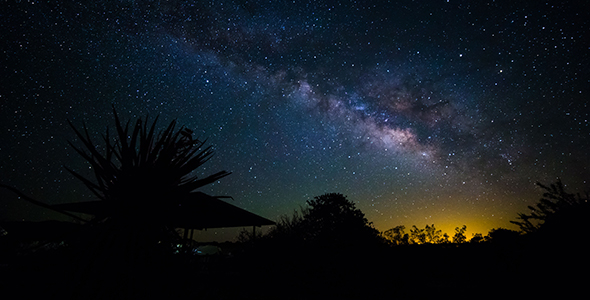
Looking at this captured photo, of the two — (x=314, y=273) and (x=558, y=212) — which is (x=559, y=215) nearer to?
(x=558, y=212)

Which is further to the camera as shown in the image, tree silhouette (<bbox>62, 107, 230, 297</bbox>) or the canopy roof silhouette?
the canopy roof silhouette

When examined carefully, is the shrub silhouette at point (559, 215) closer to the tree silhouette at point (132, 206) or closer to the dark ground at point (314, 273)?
the dark ground at point (314, 273)

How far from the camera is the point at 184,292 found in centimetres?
268

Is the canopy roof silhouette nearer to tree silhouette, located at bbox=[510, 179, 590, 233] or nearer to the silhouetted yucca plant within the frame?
the silhouetted yucca plant

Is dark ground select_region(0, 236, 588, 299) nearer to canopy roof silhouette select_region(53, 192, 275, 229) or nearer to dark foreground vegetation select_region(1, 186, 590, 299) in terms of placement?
dark foreground vegetation select_region(1, 186, 590, 299)

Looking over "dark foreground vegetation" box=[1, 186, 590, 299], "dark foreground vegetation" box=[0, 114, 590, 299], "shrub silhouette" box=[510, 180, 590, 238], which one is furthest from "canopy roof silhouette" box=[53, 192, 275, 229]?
"shrub silhouette" box=[510, 180, 590, 238]

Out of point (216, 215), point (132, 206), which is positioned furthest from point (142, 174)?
point (216, 215)

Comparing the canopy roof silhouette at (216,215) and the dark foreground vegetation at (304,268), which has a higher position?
the canopy roof silhouette at (216,215)

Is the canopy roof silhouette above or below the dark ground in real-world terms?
above

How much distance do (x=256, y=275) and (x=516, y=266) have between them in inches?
236

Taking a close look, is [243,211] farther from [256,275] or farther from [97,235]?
[97,235]

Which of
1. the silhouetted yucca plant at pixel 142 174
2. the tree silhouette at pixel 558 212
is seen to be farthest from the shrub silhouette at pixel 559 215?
the silhouetted yucca plant at pixel 142 174

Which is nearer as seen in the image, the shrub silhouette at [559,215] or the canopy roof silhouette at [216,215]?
the shrub silhouette at [559,215]

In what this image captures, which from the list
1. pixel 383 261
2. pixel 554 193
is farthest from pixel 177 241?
pixel 383 261
